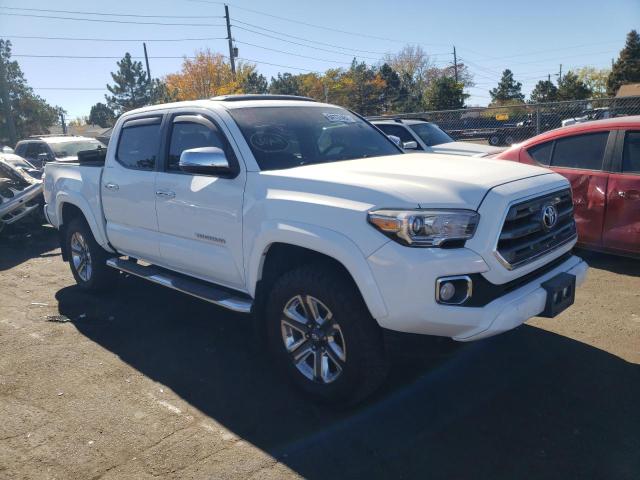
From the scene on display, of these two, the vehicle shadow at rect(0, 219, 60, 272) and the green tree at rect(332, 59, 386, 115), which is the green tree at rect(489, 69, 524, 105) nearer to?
the green tree at rect(332, 59, 386, 115)

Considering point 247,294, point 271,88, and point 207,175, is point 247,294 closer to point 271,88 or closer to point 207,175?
point 207,175

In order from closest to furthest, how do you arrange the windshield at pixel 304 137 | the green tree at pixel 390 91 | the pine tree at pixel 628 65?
the windshield at pixel 304 137, the pine tree at pixel 628 65, the green tree at pixel 390 91

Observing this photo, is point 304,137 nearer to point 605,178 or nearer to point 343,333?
point 343,333

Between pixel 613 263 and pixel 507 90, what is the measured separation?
72512mm

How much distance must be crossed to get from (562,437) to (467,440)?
1.74 ft

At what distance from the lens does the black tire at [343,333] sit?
3.11 m

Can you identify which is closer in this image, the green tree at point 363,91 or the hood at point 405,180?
the hood at point 405,180

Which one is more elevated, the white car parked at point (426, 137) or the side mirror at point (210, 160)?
the side mirror at point (210, 160)

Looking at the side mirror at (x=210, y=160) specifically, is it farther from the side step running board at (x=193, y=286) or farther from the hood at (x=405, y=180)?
the side step running board at (x=193, y=286)

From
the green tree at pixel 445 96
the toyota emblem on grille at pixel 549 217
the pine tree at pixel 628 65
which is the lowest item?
the toyota emblem on grille at pixel 549 217

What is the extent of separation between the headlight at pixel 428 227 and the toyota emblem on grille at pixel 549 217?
0.73 metres

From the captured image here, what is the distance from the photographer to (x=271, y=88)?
6781 cm

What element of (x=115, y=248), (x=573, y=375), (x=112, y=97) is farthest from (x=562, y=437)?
(x=112, y=97)

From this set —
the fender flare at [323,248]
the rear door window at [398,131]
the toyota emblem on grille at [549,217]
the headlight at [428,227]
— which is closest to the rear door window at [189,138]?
the fender flare at [323,248]
